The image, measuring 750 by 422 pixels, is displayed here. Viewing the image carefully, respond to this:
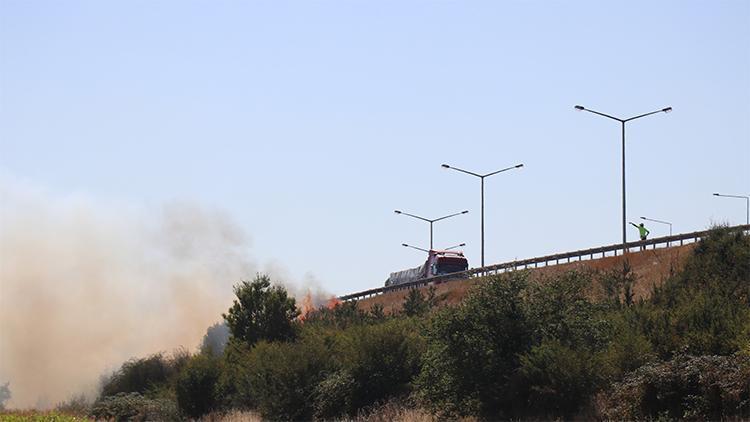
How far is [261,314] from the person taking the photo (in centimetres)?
5553

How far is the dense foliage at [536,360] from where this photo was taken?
27328 mm

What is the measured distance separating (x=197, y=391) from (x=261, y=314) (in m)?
9.10

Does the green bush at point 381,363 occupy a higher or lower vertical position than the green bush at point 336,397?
higher

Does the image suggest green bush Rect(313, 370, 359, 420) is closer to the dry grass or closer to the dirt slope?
the dry grass

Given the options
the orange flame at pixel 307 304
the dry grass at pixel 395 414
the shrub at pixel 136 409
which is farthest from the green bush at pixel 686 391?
the orange flame at pixel 307 304

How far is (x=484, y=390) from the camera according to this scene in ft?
103

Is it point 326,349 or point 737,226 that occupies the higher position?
point 737,226

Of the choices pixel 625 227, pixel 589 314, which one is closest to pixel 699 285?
pixel 589 314

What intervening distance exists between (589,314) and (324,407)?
1002cm

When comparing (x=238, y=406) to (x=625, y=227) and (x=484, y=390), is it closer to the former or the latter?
(x=484, y=390)

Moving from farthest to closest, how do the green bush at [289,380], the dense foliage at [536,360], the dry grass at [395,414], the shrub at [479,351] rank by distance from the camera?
the green bush at [289,380], the dry grass at [395,414], the shrub at [479,351], the dense foliage at [536,360]

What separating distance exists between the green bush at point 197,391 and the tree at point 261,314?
739cm

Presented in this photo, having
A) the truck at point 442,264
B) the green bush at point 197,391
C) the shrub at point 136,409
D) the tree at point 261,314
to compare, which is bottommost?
the shrub at point 136,409

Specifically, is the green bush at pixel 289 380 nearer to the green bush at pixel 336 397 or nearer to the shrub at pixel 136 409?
the green bush at pixel 336 397
